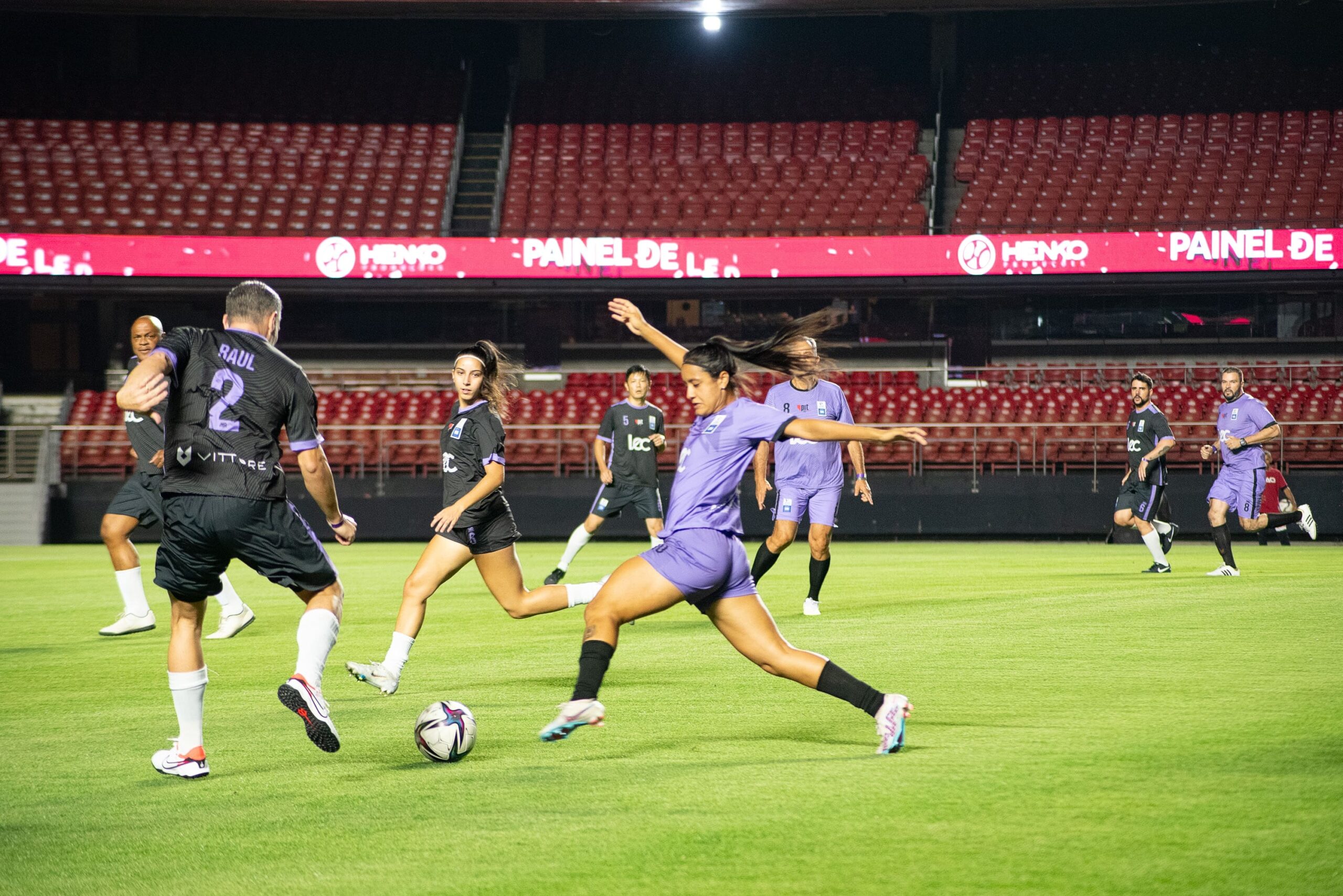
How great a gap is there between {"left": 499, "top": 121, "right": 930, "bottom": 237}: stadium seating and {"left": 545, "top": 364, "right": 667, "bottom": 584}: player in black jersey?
14.7 m

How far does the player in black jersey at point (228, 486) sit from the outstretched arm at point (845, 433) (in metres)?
2.02

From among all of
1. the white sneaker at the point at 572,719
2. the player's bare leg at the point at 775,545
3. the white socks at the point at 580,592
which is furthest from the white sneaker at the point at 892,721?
the player's bare leg at the point at 775,545

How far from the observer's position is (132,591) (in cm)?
1158

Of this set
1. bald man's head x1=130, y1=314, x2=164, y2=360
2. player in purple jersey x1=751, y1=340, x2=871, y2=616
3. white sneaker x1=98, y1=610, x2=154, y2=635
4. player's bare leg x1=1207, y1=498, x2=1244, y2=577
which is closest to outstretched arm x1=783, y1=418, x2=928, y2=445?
bald man's head x1=130, y1=314, x2=164, y2=360

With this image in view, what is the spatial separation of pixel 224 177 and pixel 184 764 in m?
28.9

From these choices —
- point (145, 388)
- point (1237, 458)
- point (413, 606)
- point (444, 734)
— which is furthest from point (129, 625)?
point (1237, 458)

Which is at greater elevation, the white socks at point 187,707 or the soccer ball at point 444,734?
the white socks at point 187,707

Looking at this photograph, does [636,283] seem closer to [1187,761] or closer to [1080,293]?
[1080,293]

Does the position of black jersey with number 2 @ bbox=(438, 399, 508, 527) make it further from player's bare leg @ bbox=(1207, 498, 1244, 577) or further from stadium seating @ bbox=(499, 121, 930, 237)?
stadium seating @ bbox=(499, 121, 930, 237)

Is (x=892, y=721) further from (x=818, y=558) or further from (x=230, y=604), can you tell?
(x=230, y=604)

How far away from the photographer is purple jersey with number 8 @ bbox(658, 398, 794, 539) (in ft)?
20.6

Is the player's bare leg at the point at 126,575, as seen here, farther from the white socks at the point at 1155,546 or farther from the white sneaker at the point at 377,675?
the white socks at the point at 1155,546

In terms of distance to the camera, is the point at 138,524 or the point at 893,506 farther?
the point at 893,506

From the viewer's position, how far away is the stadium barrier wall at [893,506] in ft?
79.9
